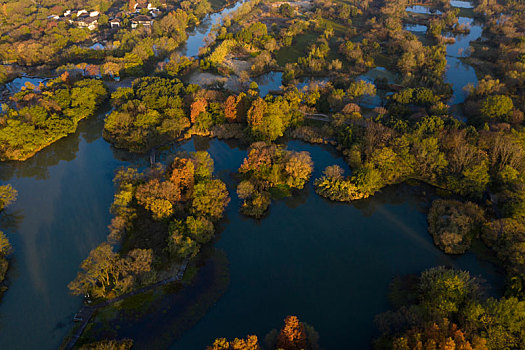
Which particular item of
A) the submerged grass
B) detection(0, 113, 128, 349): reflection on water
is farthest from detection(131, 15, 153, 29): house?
the submerged grass

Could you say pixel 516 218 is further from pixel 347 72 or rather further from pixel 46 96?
pixel 46 96

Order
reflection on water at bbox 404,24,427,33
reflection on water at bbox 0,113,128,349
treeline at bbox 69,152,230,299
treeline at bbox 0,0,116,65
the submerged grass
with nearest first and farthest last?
1. the submerged grass
2. reflection on water at bbox 0,113,128,349
3. treeline at bbox 69,152,230,299
4. treeline at bbox 0,0,116,65
5. reflection on water at bbox 404,24,427,33

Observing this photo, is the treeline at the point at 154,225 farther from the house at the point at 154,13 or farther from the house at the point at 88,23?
the house at the point at 154,13

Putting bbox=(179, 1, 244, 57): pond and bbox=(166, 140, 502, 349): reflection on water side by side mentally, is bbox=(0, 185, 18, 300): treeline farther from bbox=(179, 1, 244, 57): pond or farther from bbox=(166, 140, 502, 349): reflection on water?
bbox=(179, 1, 244, 57): pond

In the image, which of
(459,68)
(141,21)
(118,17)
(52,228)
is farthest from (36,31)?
(459,68)

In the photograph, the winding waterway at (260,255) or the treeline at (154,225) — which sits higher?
the treeline at (154,225)

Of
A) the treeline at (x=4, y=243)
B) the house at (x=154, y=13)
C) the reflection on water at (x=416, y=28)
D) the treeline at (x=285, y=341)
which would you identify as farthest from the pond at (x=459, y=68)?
the house at (x=154, y=13)
